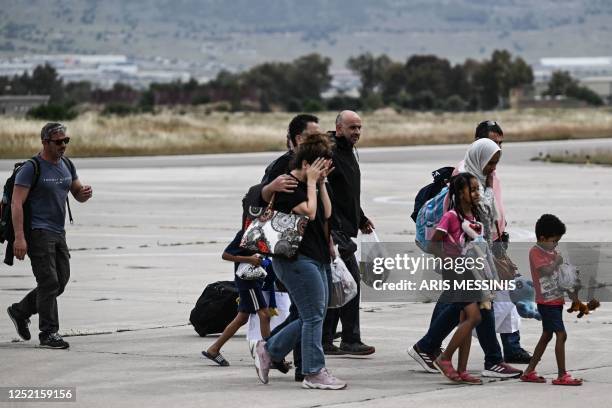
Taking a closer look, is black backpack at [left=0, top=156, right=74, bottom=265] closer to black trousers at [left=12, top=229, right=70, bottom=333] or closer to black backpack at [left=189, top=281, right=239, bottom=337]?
black trousers at [left=12, top=229, right=70, bottom=333]

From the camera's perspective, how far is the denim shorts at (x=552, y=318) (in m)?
10.0

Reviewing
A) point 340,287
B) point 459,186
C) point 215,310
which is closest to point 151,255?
point 215,310

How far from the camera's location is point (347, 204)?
1130cm

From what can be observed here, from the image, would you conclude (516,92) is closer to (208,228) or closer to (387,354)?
(208,228)

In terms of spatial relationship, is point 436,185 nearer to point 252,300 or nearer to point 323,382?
point 252,300

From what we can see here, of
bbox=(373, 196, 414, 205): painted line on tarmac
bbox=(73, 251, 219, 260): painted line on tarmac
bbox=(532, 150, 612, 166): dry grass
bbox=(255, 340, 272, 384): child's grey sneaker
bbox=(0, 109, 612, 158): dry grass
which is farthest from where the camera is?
bbox=(0, 109, 612, 158): dry grass

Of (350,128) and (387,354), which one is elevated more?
(350,128)

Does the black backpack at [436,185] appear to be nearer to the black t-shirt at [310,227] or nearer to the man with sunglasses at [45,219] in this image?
the black t-shirt at [310,227]

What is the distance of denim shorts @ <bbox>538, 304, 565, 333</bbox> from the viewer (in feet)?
32.8

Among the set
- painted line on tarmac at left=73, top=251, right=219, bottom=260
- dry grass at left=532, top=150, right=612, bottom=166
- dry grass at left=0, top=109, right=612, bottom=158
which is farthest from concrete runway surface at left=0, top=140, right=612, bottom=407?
dry grass at left=0, top=109, right=612, bottom=158

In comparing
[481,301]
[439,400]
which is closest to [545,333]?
[481,301]

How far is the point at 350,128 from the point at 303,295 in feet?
6.71

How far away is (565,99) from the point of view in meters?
177

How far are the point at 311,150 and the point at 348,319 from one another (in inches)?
89.2
